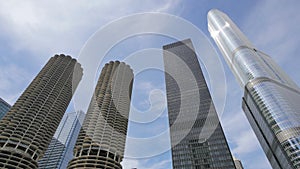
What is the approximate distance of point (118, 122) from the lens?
55875 millimetres

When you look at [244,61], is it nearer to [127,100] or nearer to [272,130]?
[272,130]

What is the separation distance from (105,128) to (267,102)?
155ft

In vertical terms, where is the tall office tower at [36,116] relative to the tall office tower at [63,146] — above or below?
below

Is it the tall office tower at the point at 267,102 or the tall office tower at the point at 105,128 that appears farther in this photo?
the tall office tower at the point at 267,102

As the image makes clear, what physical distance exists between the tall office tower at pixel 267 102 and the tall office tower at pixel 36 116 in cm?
5297

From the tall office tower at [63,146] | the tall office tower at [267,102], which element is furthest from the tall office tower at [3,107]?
the tall office tower at [267,102]

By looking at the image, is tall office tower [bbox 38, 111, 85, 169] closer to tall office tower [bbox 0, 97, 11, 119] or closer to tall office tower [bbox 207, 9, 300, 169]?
tall office tower [bbox 0, 97, 11, 119]

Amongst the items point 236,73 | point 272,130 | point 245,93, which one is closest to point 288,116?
point 272,130

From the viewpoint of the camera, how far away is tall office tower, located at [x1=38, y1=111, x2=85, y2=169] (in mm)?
96625

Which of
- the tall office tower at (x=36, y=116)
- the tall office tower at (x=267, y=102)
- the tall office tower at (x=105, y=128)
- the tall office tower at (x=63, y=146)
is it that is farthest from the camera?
the tall office tower at (x=63, y=146)

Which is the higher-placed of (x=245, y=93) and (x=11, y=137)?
(x=245, y=93)

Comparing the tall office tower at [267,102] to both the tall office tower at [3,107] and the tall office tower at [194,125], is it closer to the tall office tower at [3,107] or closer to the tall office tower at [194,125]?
the tall office tower at [194,125]

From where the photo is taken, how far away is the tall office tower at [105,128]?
48.9m

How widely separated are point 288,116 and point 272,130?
5.72 meters
